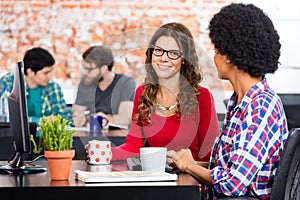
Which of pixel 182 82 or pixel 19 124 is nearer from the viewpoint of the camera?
pixel 19 124

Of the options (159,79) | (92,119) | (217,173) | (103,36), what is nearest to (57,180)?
(217,173)

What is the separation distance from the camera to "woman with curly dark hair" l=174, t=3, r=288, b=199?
2.39 meters

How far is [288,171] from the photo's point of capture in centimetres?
234

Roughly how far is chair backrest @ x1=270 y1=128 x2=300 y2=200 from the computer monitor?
2.91 feet

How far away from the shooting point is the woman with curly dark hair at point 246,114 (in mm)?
2387

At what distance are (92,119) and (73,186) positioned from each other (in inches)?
99.6

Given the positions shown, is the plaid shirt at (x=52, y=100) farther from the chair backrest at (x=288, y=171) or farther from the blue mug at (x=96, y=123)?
the chair backrest at (x=288, y=171)

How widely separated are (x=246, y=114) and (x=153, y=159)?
0.35m

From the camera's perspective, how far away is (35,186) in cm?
221

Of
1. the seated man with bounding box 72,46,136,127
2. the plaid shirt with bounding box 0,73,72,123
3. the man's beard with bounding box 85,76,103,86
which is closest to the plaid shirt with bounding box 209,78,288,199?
the seated man with bounding box 72,46,136,127

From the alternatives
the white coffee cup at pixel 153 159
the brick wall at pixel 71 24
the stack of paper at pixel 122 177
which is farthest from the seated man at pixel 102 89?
the stack of paper at pixel 122 177

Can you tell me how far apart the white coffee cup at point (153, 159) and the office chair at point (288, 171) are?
0.26 metres

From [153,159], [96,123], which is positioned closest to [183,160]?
[153,159]

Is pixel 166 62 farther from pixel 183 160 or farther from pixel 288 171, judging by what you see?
pixel 288 171
